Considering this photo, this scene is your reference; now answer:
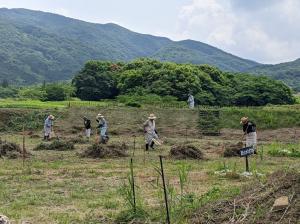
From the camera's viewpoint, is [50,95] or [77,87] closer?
[50,95]

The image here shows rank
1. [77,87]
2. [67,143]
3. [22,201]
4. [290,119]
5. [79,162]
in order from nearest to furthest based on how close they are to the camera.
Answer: [22,201] → [79,162] → [67,143] → [290,119] → [77,87]

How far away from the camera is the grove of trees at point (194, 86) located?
4709 centimetres

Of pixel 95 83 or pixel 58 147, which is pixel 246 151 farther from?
pixel 95 83

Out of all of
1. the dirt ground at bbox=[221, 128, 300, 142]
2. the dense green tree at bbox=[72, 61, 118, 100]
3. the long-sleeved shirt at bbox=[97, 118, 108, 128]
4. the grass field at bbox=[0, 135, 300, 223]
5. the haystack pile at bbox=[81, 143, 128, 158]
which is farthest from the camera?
Answer: the dense green tree at bbox=[72, 61, 118, 100]

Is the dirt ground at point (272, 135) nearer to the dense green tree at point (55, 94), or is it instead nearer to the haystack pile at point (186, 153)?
the haystack pile at point (186, 153)

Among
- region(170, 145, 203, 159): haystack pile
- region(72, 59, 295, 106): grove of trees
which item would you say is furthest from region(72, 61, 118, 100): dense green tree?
region(170, 145, 203, 159): haystack pile

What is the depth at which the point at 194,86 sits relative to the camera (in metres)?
47.5

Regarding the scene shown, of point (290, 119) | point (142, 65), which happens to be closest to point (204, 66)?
point (142, 65)

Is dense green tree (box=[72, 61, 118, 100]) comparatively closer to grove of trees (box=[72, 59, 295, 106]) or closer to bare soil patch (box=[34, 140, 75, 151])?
grove of trees (box=[72, 59, 295, 106])

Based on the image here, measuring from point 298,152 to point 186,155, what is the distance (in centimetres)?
463

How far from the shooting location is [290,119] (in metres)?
34.1

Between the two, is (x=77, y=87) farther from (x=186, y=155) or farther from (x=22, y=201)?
(x=22, y=201)

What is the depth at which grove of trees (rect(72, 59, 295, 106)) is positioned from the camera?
4709cm

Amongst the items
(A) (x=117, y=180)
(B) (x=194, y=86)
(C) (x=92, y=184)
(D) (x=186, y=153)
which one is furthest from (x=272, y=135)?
(C) (x=92, y=184)
